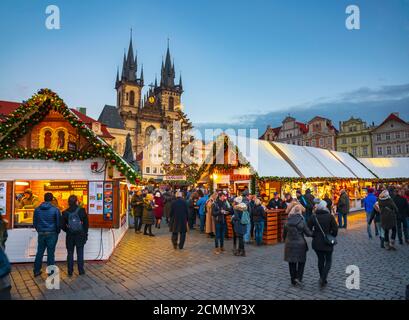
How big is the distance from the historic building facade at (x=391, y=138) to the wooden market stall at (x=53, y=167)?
160 feet

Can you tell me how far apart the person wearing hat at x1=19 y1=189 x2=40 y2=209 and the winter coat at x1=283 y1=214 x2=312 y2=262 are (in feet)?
23.1

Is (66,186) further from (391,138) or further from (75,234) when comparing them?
(391,138)

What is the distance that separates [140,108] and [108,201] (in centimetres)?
7180

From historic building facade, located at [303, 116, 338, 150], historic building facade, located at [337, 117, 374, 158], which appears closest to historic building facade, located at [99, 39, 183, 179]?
historic building facade, located at [303, 116, 338, 150]

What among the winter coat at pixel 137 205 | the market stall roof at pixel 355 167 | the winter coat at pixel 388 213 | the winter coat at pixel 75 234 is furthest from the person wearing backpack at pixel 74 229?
the market stall roof at pixel 355 167

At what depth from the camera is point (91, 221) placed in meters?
7.91

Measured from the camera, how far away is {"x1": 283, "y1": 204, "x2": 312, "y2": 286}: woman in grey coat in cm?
541

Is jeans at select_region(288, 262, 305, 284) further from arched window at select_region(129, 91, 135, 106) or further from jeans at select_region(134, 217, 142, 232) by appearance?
arched window at select_region(129, 91, 135, 106)

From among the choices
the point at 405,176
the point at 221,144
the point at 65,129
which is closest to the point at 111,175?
the point at 65,129

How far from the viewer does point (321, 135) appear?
50.3 meters

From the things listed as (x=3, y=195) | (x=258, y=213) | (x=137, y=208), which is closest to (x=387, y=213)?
(x=258, y=213)

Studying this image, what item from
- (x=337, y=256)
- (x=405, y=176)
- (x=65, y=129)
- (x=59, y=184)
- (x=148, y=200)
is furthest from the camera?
(x=405, y=176)
